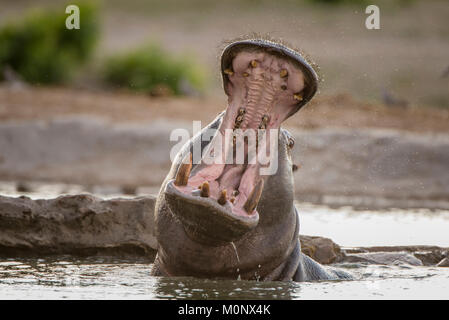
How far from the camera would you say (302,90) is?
195 inches

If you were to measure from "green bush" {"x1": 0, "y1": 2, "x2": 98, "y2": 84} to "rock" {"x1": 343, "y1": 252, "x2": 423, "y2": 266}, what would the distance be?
12.7 meters

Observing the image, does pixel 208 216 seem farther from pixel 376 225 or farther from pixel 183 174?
pixel 376 225

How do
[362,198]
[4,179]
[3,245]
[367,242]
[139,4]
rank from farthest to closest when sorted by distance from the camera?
[139,4], [4,179], [362,198], [367,242], [3,245]

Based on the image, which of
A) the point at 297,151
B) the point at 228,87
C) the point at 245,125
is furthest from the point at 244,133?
the point at 297,151

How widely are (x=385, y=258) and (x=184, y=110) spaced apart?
355 inches

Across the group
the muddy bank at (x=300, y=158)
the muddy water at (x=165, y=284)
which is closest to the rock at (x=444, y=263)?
the muddy water at (x=165, y=284)

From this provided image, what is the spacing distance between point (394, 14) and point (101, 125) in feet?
59.9

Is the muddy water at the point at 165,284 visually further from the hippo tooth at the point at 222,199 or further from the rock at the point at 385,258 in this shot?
the hippo tooth at the point at 222,199

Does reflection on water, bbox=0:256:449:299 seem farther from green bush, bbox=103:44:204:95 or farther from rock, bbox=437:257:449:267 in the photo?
green bush, bbox=103:44:204:95

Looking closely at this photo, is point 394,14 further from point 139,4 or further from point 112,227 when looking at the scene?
point 112,227

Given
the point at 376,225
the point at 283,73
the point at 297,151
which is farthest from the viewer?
the point at 297,151

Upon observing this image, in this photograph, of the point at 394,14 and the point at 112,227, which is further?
the point at 394,14

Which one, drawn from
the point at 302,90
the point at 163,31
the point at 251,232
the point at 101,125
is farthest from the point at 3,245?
the point at 163,31

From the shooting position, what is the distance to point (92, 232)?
663 cm
